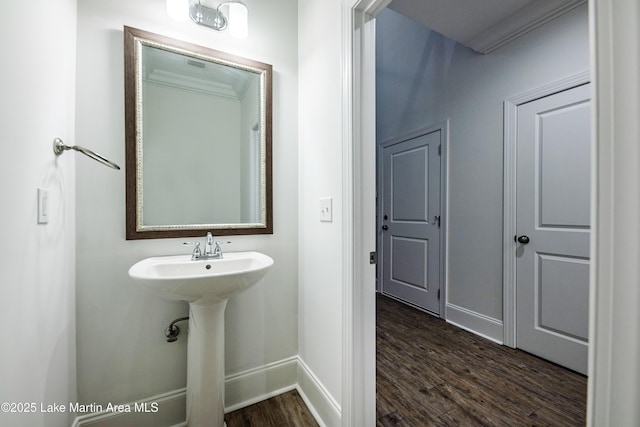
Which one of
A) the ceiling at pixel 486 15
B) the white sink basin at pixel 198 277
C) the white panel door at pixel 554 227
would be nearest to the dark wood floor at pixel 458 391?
the white panel door at pixel 554 227

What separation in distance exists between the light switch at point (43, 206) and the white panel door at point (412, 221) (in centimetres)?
277

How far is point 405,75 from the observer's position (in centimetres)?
297

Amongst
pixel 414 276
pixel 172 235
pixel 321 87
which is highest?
pixel 321 87

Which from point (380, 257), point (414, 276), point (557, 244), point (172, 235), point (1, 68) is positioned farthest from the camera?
point (380, 257)

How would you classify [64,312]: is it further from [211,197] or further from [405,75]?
[405,75]

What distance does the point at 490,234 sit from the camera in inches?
86.3

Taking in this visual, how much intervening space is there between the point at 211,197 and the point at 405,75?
2671 mm

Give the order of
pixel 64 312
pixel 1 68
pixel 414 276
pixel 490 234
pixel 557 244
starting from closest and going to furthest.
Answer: pixel 1 68
pixel 64 312
pixel 557 244
pixel 490 234
pixel 414 276

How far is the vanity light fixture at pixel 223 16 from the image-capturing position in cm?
132

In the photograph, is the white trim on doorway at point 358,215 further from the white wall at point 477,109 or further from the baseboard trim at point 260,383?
→ the white wall at point 477,109

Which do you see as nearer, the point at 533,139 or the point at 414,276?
the point at 533,139

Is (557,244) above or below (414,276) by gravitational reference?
above

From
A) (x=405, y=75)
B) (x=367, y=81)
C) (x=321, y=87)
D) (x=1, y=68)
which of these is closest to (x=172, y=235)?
(x=1, y=68)

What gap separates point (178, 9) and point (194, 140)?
0.61m
